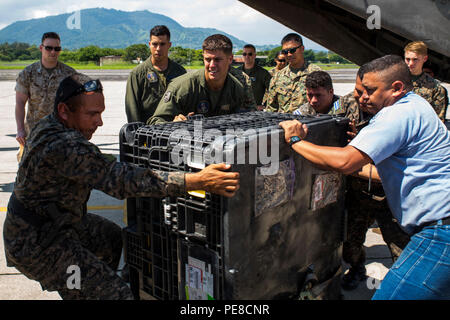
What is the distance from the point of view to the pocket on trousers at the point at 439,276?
201 cm

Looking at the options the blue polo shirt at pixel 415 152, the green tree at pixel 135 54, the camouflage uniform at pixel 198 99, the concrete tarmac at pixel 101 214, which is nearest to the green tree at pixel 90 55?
the green tree at pixel 135 54

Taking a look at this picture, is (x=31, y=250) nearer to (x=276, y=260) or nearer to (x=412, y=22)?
(x=276, y=260)

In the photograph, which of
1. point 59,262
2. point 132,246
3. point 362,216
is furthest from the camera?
point 362,216

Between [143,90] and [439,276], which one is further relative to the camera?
[143,90]

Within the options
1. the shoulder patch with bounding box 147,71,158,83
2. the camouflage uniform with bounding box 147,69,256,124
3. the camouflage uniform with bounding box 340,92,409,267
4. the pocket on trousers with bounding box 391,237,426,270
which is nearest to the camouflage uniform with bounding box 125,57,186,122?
the shoulder patch with bounding box 147,71,158,83

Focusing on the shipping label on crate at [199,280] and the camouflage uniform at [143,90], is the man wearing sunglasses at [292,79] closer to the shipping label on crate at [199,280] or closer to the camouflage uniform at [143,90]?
the camouflage uniform at [143,90]

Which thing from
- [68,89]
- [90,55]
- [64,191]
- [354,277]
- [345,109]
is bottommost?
[354,277]

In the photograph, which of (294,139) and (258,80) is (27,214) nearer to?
(294,139)

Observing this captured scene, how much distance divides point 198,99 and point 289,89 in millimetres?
2120

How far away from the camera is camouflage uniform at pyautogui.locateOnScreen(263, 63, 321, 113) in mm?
5204

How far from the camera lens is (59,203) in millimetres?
2344

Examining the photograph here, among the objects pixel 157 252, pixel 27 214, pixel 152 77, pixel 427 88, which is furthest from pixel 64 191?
pixel 427 88

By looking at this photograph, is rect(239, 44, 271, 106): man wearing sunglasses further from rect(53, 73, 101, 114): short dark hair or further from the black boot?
rect(53, 73, 101, 114): short dark hair

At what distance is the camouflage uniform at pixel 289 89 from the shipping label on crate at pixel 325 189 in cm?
254
